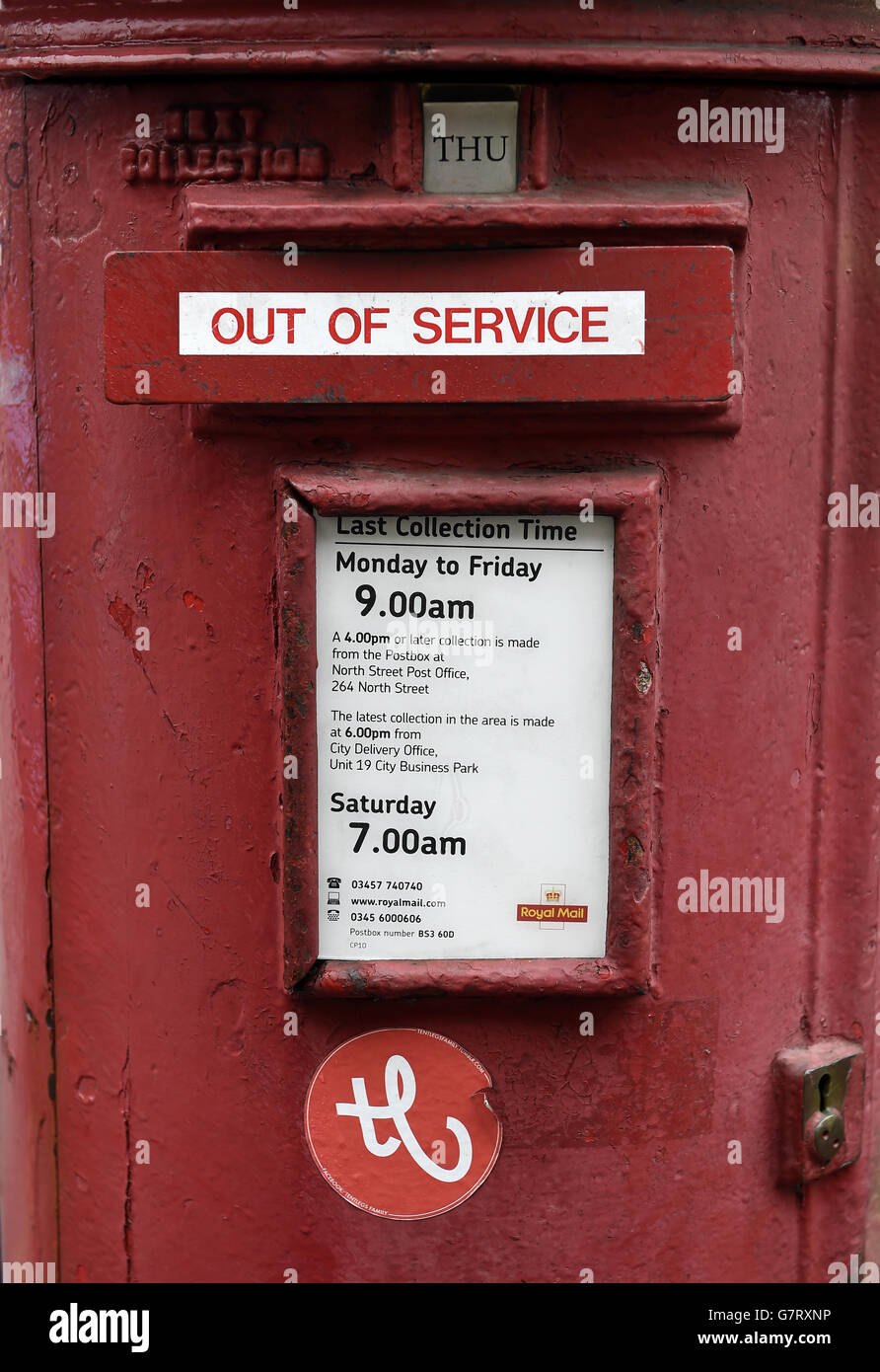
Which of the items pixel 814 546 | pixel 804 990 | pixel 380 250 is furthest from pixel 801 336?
pixel 804 990

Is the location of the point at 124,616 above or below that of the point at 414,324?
below

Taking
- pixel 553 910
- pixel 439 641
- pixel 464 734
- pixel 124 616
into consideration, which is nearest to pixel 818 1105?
pixel 553 910

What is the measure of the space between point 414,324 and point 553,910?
763 millimetres

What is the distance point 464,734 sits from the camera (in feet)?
4.72

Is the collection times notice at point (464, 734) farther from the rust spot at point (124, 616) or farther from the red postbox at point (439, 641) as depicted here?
the rust spot at point (124, 616)

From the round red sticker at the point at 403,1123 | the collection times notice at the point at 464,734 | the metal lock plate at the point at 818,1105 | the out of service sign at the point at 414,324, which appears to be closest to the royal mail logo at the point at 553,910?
the collection times notice at the point at 464,734

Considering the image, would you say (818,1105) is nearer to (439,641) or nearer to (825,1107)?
(825,1107)

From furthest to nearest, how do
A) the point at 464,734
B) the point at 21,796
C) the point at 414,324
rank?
the point at 21,796, the point at 464,734, the point at 414,324

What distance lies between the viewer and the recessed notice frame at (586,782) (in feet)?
4.53

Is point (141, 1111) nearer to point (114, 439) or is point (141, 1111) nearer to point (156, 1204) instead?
point (156, 1204)

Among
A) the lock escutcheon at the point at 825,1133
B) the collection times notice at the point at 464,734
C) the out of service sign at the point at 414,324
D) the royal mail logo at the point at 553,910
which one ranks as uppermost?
the out of service sign at the point at 414,324

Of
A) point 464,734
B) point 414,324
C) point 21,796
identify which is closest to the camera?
point 414,324

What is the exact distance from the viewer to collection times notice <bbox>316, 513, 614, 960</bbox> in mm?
1410

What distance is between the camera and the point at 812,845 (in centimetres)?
155
